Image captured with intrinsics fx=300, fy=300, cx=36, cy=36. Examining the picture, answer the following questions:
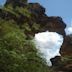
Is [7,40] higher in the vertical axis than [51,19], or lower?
lower

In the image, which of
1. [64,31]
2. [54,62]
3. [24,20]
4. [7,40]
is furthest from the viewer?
[64,31]

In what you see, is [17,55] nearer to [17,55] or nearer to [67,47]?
[17,55]

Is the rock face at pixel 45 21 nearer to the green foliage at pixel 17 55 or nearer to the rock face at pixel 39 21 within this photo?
the rock face at pixel 39 21

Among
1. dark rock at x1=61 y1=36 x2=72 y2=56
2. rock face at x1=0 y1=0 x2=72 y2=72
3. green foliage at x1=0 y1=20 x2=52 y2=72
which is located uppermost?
rock face at x1=0 y1=0 x2=72 y2=72

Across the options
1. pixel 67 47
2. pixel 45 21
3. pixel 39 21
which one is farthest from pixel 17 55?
Answer: pixel 45 21

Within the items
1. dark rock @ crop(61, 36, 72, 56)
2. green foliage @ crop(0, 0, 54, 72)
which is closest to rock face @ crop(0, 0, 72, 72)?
dark rock @ crop(61, 36, 72, 56)

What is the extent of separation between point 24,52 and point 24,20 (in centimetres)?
2804

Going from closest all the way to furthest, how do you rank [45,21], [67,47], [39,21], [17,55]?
[17,55], [67,47], [39,21], [45,21]

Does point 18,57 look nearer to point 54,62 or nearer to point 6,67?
point 6,67

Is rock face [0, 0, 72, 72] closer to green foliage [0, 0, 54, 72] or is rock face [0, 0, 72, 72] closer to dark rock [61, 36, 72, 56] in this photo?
dark rock [61, 36, 72, 56]

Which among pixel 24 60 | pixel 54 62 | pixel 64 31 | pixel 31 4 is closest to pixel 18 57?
pixel 24 60

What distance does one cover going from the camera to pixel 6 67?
15.0 metres

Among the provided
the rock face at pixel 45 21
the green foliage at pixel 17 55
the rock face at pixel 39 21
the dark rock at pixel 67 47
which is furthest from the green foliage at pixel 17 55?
the rock face at pixel 45 21

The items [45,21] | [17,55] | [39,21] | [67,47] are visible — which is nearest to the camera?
[17,55]
